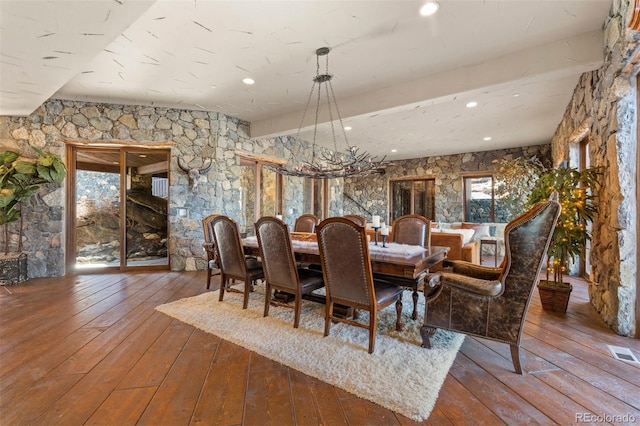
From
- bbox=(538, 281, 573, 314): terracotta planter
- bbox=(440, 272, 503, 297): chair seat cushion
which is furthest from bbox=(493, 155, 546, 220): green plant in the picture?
bbox=(440, 272, 503, 297): chair seat cushion

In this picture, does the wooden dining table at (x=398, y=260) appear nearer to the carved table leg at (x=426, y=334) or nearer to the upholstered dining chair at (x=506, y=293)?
the upholstered dining chair at (x=506, y=293)

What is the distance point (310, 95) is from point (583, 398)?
4044 mm

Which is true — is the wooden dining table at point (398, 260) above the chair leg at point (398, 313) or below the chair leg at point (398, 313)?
above

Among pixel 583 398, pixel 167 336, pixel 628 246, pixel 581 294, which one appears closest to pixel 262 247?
pixel 167 336

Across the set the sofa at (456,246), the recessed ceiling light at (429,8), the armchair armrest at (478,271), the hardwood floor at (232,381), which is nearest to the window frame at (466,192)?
the sofa at (456,246)

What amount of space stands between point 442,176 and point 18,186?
28.5ft

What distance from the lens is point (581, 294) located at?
3.43 metres

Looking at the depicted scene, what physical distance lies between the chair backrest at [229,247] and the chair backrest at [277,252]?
13.5 inches

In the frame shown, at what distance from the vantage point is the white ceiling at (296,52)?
7.38 feet

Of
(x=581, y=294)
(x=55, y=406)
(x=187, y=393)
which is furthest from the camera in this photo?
(x=581, y=294)

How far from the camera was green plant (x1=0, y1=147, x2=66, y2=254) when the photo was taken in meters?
3.82

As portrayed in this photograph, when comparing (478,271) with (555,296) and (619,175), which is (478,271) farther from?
(619,175)

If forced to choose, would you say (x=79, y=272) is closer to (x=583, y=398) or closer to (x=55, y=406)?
(x=55, y=406)

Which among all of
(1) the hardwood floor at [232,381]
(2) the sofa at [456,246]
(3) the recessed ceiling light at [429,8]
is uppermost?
(3) the recessed ceiling light at [429,8]
